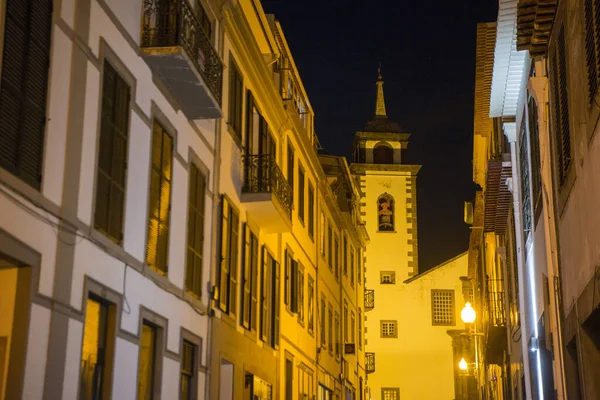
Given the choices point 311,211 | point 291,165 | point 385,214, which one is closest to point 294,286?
point 291,165

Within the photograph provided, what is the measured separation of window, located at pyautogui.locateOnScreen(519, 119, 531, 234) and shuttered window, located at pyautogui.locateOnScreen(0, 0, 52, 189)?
29.1 ft

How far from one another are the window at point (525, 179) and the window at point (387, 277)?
45.8 meters

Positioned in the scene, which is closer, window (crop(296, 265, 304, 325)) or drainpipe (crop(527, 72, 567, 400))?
drainpipe (crop(527, 72, 567, 400))

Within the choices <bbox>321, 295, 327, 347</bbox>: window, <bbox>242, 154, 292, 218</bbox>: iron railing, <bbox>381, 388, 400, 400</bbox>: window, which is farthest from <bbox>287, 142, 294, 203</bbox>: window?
<bbox>381, 388, 400, 400</bbox>: window

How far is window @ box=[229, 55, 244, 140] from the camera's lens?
19.2m

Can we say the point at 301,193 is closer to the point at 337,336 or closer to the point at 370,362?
the point at 337,336

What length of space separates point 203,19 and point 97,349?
726 cm

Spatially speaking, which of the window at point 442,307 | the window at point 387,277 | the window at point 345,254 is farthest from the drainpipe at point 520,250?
the window at point 387,277

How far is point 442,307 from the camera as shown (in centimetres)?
6122

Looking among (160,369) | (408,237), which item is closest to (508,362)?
(160,369)

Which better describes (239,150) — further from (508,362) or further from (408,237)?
(408,237)

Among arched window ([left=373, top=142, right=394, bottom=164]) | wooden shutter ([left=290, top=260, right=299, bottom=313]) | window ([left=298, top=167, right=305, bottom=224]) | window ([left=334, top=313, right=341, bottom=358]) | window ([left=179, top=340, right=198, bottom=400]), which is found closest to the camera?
window ([left=179, top=340, right=198, bottom=400])

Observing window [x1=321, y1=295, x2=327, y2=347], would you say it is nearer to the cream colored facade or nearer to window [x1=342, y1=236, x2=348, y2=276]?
the cream colored facade

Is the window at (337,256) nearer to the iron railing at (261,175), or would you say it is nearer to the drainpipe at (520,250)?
the iron railing at (261,175)
